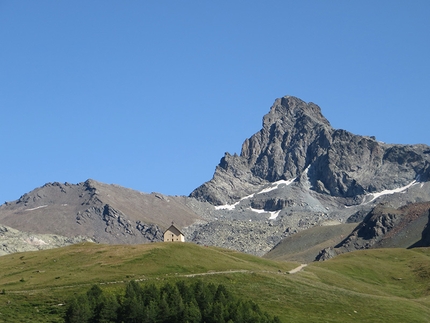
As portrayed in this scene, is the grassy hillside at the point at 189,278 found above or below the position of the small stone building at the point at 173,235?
below

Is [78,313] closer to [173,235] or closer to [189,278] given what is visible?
[189,278]

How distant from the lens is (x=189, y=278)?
111062 mm

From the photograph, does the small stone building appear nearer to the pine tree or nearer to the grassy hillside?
the grassy hillside

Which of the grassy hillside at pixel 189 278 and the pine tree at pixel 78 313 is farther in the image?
the grassy hillside at pixel 189 278

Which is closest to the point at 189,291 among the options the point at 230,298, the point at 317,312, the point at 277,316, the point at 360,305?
the point at 230,298

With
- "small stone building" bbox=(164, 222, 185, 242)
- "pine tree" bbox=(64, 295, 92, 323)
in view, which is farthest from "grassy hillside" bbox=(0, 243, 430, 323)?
"small stone building" bbox=(164, 222, 185, 242)

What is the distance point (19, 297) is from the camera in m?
97.4

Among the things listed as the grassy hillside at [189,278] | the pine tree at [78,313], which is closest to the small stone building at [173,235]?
the grassy hillside at [189,278]

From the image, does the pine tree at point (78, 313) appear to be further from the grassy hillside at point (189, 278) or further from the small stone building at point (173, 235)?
the small stone building at point (173, 235)

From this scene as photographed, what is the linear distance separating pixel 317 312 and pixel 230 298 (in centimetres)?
1514

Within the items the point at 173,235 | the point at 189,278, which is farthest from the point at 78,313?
the point at 173,235

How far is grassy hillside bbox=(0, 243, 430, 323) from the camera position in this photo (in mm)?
98562

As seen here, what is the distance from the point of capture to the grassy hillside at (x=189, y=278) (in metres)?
98.6

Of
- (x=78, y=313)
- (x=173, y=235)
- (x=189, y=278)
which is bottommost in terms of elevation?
(x=78, y=313)
